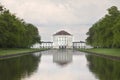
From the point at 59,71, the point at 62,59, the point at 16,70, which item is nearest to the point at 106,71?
the point at 59,71

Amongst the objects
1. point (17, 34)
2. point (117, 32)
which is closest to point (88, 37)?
point (17, 34)

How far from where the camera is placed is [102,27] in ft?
247

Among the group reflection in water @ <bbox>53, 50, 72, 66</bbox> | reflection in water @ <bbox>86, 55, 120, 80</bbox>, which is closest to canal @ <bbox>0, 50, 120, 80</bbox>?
reflection in water @ <bbox>86, 55, 120, 80</bbox>

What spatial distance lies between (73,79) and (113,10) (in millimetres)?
58372

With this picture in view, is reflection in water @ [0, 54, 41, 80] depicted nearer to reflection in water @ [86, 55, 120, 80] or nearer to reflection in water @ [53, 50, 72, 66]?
reflection in water @ [86, 55, 120, 80]

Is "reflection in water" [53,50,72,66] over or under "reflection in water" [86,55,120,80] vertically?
over

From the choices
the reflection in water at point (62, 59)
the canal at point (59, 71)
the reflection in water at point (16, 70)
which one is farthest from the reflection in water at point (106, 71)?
the reflection in water at point (62, 59)

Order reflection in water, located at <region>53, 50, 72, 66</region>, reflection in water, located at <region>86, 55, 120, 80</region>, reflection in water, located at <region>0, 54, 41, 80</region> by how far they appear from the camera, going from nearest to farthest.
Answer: reflection in water, located at <region>86, 55, 120, 80</region> < reflection in water, located at <region>0, 54, 41, 80</region> < reflection in water, located at <region>53, 50, 72, 66</region>

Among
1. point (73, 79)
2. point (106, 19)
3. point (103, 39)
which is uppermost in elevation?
point (106, 19)

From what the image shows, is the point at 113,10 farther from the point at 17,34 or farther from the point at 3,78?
the point at 3,78

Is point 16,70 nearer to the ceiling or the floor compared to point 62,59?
nearer to the floor

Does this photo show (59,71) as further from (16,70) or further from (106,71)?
(106,71)

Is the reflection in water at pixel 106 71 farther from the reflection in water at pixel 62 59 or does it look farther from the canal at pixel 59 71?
the reflection in water at pixel 62 59

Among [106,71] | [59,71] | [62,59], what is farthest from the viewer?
[62,59]
